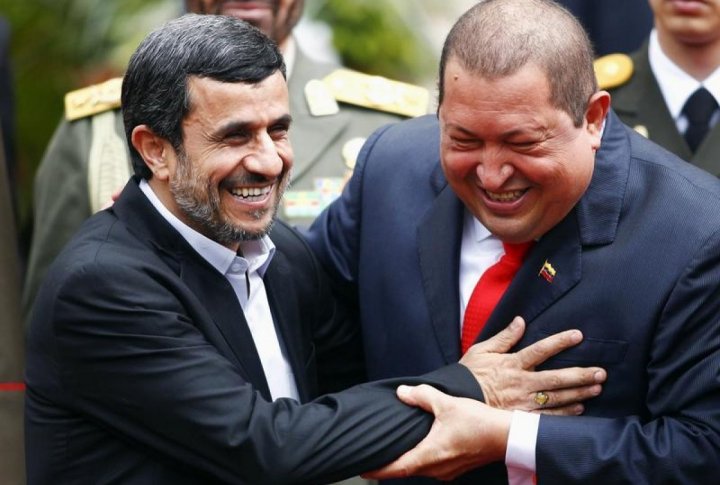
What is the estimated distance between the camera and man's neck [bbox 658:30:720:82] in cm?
505

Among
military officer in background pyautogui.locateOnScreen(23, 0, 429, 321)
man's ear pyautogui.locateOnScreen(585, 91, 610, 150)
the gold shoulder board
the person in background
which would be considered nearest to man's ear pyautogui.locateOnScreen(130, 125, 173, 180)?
the person in background

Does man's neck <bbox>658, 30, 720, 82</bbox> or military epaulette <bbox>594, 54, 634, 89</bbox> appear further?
military epaulette <bbox>594, 54, 634, 89</bbox>

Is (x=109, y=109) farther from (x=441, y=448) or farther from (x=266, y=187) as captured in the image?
(x=441, y=448)

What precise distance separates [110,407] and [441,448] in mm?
760

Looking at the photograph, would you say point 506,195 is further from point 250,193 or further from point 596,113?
point 250,193

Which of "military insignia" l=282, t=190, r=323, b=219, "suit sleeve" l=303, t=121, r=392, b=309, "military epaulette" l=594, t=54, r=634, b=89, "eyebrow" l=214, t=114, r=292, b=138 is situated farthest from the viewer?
"military insignia" l=282, t=190, r=323, b=219

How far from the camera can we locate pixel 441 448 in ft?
12.6

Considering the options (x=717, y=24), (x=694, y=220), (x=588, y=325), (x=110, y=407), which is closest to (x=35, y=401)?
(x=110, y=407)

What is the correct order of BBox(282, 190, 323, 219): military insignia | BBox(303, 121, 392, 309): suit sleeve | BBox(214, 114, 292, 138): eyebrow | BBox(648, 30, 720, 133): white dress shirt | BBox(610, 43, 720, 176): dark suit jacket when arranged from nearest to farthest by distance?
1. BBox(214, 114, 292, 138): eyebrow
2. BBox(303, 121, 392, 309): suit sleeve
3. BBox(610, 43, 720, 176): dark suit jacket
4. BBox(648, 30, 720, 133): white dress shirt
5. BBox(282, 190, 323, 219): military insignia

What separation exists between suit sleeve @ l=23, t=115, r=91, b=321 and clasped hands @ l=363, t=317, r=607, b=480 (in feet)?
6.03

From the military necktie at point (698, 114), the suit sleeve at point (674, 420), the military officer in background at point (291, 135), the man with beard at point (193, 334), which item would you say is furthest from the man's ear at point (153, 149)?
the military necktie at point (698, 114)

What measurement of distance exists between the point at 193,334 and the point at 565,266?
878mm

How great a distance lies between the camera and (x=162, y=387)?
12.1ft

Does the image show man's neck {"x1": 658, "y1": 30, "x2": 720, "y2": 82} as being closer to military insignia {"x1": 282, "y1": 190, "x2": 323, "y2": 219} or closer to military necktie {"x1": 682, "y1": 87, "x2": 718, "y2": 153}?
military necktie {"x1": 682, "y1": 87, "x2": 718, "y2": 153}
